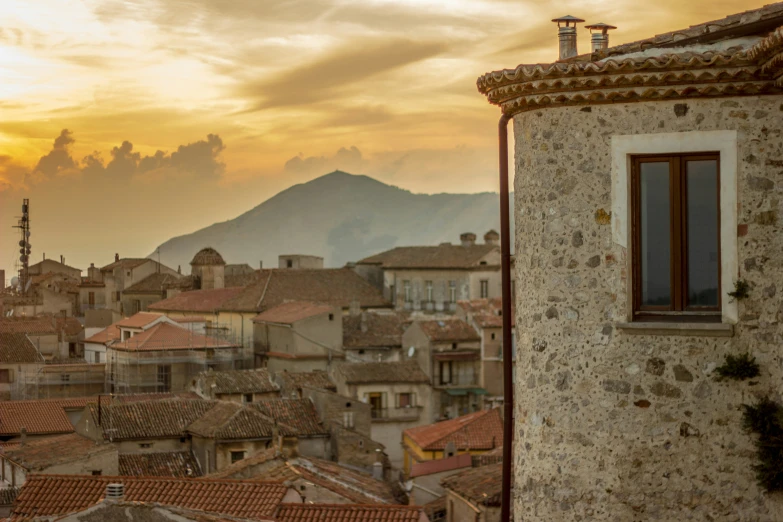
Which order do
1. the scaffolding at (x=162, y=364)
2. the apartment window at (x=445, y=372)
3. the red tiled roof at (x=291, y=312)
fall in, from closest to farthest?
the scaffolding at (x=162, y=364) → the apartment window at (x=445, y=372) → the red tiled roof at (x=291, y=312)

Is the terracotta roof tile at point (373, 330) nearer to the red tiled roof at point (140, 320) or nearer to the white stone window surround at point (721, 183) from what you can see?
the red tiled roof at point (140, 320)

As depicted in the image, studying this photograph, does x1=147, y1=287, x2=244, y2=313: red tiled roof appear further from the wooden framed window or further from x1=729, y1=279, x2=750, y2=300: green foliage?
x1=729, y1=279, x2=750, y2=300: green foliage

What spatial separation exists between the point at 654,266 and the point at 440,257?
71755 mm

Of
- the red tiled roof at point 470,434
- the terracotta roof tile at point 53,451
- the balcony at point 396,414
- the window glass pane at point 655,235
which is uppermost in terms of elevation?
the window glass pane at point 655,235

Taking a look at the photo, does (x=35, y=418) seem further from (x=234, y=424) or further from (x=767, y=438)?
(x=767, y=438)

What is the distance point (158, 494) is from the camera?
73.0 ft

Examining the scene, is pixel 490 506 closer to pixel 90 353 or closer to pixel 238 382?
pixel 238 382

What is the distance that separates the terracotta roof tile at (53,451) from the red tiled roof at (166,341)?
22255 millimetres

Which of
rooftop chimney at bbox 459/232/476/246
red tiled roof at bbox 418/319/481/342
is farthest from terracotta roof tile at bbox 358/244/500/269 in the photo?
red tiled roof at bbox 418/319/481/342

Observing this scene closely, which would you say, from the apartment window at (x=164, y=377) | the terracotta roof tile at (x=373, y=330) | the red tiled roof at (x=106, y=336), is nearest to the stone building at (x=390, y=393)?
the terracotta roof tile at (x=373, y=330)

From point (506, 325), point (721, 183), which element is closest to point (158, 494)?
point (506, 325)

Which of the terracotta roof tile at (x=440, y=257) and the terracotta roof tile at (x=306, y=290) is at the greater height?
the terracotta roof tile at (x=440, y=257)

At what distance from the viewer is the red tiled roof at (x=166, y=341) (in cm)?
6231

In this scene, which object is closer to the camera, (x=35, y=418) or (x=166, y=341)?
(x=35, y=418)
